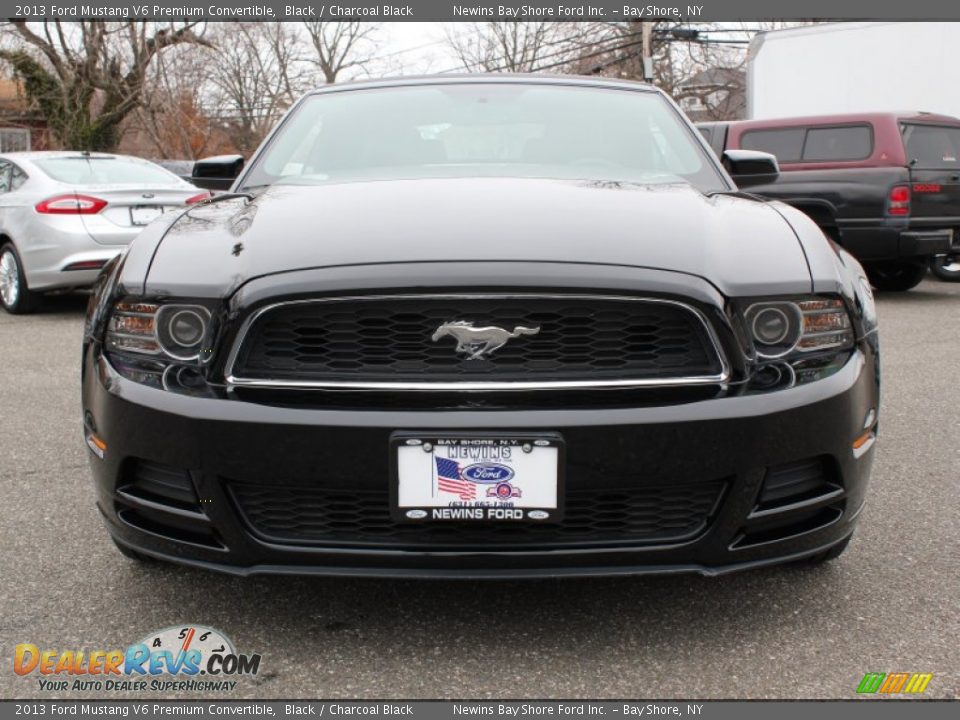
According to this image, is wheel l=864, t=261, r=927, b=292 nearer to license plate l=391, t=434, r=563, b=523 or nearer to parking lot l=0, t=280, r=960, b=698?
parking lot l=0, t=280, r=960, b=698

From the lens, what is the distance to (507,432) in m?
2.01

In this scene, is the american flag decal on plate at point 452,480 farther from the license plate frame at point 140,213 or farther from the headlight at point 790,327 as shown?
the license plate frame at point 140,213

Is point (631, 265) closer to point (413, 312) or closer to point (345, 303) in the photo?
point (413, 312)

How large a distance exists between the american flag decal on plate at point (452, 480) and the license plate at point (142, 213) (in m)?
6.68

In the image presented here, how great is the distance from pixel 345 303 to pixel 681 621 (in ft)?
3.73

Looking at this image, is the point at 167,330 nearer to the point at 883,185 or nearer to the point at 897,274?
the point at 883,185

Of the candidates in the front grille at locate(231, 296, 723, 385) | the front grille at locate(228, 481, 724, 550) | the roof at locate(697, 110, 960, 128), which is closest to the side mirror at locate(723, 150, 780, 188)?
the front grille at locate(231, 296, 723, 385)

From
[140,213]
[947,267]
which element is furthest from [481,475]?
[947,267]

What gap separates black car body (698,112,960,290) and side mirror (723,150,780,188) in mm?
6074

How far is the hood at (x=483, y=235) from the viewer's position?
217 centimetres

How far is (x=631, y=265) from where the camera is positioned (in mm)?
2137

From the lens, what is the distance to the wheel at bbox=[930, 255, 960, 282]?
1106 centimetres

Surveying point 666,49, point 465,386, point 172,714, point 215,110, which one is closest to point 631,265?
point 465,386

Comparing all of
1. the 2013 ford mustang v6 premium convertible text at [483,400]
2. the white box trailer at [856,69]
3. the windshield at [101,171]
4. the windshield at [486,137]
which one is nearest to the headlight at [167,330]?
the 2013 ford mustang v6 premium convertible text at [483,400]
